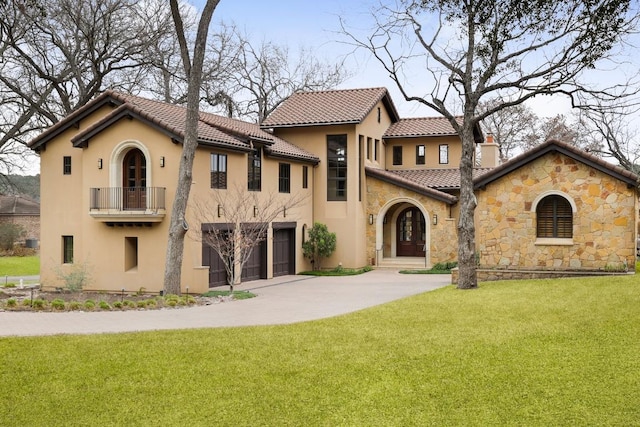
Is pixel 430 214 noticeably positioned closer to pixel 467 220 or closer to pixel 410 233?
pixel 410 233

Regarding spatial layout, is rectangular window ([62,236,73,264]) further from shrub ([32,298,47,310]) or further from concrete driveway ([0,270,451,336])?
shrub ([32,298,47,310])

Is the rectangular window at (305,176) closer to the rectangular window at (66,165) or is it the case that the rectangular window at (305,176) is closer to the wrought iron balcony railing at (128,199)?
the wrought iron balcony railing at (128,199)

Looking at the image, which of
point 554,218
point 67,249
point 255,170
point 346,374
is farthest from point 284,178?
point 346,374

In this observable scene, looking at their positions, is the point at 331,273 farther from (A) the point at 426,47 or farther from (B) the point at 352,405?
(B) the point at 352,405

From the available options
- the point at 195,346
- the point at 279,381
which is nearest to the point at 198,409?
the point at 279,381

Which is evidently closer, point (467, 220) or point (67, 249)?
point (467, 220)

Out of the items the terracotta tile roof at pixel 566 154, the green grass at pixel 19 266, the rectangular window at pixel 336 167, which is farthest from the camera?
the green grass at pixel 19 266

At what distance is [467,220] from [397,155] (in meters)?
14.4

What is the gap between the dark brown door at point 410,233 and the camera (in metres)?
33.6

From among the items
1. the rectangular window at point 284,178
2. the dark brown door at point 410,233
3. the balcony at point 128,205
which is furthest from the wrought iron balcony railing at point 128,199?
the dark brown door at point 410,233

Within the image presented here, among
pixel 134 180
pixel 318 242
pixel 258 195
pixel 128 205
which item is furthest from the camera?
pixel 318 242

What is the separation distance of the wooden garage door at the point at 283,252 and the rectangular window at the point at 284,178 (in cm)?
167

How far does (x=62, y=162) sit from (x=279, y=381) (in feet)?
57.7

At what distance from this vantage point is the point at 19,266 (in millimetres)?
36625
